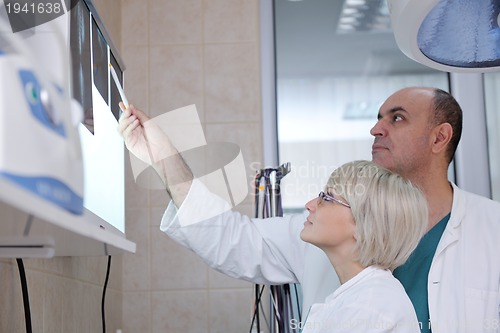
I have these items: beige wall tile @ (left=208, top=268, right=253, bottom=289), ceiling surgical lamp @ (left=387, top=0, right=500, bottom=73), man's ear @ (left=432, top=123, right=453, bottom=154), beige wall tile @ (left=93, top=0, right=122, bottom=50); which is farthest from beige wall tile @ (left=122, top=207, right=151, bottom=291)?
ceiling surgical lamp @ (left=387, top=0, right=500, bottom=73)

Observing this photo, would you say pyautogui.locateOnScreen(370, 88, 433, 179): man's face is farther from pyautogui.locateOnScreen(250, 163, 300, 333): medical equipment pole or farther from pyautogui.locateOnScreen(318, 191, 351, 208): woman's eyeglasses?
pyautogui.locateOnScreen(318, 191, 351, 208): woman's eyeglasses

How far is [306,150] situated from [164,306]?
86 centimetres

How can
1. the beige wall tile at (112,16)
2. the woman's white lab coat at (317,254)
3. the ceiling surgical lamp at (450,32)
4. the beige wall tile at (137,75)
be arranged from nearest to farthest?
the ceiling surgical lamp at (450,32) → the woman's white lab coat at (317,254) → the beige wall tile at (112,16) → the beige wall tile at (137,75)

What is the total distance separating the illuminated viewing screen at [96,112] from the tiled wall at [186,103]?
0.94 metres

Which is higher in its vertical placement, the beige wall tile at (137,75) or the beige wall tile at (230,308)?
the beige wall tile at (137,75)

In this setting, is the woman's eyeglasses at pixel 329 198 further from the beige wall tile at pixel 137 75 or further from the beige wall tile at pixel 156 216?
the beige wall tile at pixel 137 75

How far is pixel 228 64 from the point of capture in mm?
2984

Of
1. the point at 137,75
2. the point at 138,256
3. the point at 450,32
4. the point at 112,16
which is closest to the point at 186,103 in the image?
the point at 137,75

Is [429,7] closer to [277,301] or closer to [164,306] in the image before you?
[277,301]

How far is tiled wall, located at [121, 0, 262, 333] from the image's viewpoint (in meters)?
2.82

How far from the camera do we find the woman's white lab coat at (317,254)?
197 centimetres

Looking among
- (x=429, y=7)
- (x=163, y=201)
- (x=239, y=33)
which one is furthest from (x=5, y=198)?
(x=239, y=33)

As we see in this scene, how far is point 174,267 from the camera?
2848 mm

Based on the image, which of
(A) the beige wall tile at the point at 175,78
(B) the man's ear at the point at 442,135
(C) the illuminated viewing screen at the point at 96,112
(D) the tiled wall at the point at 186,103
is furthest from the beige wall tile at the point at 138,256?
(B) the man's ear at the point at 442,135
